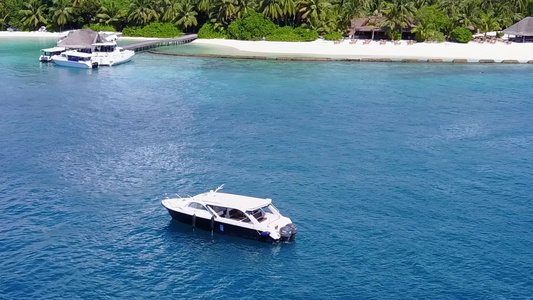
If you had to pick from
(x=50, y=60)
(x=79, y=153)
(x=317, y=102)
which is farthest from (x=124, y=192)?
(x=50, y=60)

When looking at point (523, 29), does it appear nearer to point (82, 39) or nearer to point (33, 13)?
point (82, 39)

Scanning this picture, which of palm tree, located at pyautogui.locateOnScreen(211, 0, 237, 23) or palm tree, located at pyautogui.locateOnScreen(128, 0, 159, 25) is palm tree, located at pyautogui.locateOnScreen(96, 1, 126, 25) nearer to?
palm tree, located at pyautogui.locateOnScreen(128, 0, 159, 25)

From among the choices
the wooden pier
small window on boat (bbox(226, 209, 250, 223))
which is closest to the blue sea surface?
small window on boat (bbox(226, 209, 250, 223))


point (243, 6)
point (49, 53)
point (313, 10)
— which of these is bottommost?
point (49, 53)

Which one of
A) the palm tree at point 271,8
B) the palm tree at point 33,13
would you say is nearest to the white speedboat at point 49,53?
the palm tree at point 271,8

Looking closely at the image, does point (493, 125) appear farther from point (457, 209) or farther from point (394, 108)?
point (457, 209)

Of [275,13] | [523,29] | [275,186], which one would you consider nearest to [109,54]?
[275,13]
